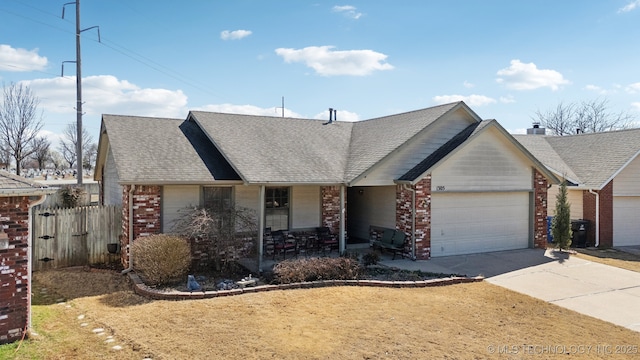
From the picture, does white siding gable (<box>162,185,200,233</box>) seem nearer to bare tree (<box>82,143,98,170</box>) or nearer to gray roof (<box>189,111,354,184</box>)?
gray roof (<box>189,111,354,184</box>)

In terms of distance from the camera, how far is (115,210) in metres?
12.8

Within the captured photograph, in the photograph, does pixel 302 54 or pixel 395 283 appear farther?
pixel 302 54

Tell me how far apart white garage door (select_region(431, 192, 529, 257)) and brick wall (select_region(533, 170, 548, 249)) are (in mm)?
283

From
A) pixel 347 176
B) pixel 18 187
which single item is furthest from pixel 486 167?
pixel 18 187

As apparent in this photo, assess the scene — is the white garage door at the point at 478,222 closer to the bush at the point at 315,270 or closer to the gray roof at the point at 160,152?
the bush at the point at 315,270

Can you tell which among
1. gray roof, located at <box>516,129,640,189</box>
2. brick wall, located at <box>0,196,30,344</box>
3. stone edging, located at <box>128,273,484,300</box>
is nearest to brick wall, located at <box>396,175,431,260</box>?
stone edging, located at <box>128,273,484,300</box>

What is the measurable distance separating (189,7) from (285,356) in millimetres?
11900

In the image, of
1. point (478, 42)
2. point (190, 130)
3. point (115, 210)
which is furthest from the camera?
point (478, 42)

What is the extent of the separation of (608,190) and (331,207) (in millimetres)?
12325

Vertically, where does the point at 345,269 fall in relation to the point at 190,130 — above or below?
below

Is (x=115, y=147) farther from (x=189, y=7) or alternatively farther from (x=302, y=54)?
(x=302, y=54)

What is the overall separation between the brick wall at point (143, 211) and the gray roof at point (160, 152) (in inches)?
21.2

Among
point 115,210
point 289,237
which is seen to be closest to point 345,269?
point 289,237

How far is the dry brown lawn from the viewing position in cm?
648
